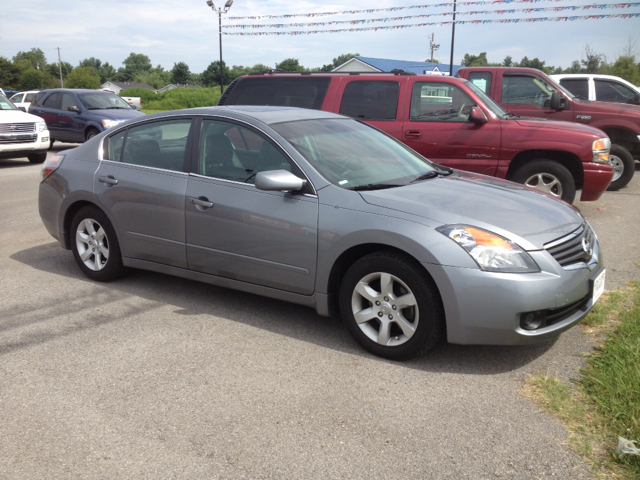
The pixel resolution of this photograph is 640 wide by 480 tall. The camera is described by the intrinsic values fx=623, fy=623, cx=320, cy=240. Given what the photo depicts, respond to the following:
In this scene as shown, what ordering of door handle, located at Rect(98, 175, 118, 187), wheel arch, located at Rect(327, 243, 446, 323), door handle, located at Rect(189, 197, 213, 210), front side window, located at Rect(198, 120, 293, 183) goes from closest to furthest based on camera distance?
1. wheel arch, located at Rect(327, 243, 446, 323)
2. front side window, located at Rect(198, 120, 293, 183)
3. door handle, located at Rect(189, 197, 213, 210)
4. door handle, located at Rect(98, 175, 118, 187)

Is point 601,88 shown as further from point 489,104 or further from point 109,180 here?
point 109,180

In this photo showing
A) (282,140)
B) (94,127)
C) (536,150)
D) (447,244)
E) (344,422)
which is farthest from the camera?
(94,127)

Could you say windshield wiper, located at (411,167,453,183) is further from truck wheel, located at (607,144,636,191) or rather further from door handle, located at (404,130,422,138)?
truck wheel, located at (607,144,636,191)

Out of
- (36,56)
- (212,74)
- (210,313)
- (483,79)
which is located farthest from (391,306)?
(36,56)

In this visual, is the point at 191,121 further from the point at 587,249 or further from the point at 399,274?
the point at 587,249

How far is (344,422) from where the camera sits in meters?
3.23

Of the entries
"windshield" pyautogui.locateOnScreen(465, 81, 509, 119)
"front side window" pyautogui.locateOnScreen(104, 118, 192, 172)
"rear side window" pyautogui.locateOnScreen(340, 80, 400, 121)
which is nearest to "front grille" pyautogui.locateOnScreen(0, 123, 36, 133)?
"rear side window" pyautogui.locateOnScreen(340, 80, 400, 121)

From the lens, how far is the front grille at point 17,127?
560 inches

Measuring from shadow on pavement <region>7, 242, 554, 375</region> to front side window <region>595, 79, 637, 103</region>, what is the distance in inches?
426

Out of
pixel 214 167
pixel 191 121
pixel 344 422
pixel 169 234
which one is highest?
pixel 191 121

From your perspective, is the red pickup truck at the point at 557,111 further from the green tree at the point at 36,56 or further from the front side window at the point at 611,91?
the green tree at the point at 36,56

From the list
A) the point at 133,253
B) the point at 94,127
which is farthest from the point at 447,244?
the point at 94,127

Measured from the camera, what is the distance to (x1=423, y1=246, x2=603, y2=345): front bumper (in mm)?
3557

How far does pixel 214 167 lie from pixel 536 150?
5033mm
